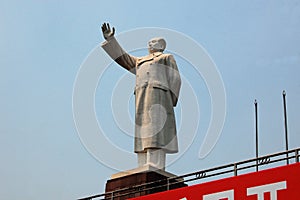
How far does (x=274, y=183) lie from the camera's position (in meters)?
8.19

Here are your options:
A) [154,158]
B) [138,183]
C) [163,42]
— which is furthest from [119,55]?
[138,183]

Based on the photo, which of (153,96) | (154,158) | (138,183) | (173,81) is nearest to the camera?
(138,183)

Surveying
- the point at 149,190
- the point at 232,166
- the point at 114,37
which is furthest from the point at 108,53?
the point at 232,166

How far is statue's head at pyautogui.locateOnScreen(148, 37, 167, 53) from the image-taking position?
12.8 metres

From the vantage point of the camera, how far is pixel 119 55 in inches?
501

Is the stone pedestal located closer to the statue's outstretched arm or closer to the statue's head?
the statue's outstretched arm

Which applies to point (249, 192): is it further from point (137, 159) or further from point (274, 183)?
point (137, 159)

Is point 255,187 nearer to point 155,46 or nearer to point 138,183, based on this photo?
point 138,183

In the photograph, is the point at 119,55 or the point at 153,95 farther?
the point at 119,55

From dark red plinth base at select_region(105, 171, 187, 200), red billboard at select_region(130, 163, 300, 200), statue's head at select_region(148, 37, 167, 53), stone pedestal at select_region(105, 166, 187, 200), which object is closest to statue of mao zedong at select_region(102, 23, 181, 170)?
statue's head at select_region(148, 37, 167, 53)

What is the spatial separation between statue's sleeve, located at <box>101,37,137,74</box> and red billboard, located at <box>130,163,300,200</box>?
423 cm

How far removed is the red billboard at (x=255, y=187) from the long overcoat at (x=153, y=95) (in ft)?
8.52

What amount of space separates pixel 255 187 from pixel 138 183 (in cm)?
340

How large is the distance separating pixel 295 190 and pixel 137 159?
15.5 ft
